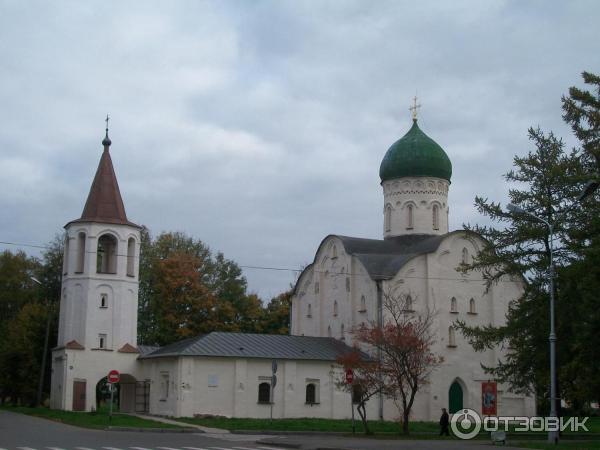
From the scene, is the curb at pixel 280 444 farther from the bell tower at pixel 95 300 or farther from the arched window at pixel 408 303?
the bell tower at pixel 95 300

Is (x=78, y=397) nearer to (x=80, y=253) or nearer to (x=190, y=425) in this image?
(x=80, y=253)

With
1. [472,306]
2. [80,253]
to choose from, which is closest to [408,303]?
[472,306]

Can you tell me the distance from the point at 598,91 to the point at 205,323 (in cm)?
3716

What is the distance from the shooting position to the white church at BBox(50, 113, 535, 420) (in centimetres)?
3975

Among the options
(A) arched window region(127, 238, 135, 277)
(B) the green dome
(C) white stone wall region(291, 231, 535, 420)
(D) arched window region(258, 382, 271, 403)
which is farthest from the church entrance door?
(B) the green dome

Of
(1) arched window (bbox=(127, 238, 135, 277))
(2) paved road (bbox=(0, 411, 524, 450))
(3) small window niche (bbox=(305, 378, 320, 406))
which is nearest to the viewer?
(2) paved road (bbox=(0, 411, 524, 450))

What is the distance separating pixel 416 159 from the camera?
47.1m

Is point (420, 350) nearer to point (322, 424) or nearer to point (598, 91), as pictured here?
point (322, 424)

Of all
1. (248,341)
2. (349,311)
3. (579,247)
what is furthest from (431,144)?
(579,247)

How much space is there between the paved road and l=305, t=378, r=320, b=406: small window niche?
37.3ft

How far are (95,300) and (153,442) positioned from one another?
70.0 feet

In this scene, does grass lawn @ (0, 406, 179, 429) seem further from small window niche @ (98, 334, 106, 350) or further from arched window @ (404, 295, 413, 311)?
arched window @ (404, 295, 413, 311)

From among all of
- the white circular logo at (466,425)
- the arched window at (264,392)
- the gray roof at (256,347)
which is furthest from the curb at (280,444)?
the arched window at (264,392)

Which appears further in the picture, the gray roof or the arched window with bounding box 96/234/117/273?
the arched window with bounding box 96/234/117/273
